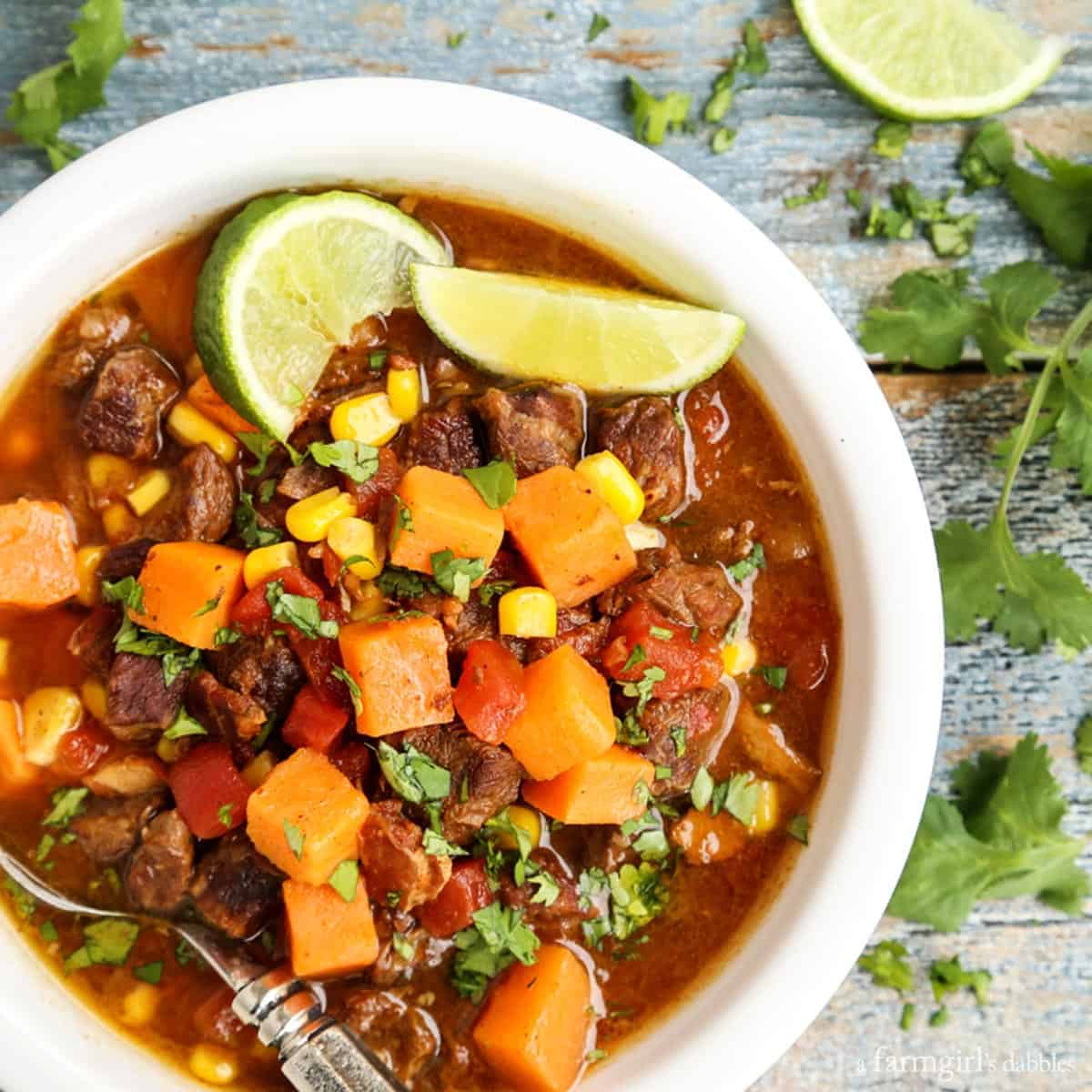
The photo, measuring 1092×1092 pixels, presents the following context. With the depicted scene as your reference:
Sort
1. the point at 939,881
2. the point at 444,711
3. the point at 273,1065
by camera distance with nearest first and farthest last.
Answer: the point at 444,711, the point at 273,1065, the point at 939,881

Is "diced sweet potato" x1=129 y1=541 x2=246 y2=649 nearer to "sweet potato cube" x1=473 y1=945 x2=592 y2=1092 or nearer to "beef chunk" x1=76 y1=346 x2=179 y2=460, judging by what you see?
"beef chunk" x1=76 y1=346 x2=179 y2=460

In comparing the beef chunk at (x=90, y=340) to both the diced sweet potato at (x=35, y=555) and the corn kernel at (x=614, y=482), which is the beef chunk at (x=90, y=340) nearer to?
the diced sweet potato at (x=35, y=555)

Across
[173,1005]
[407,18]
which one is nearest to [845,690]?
[173,1005]

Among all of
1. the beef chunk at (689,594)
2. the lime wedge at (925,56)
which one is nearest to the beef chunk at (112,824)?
the beef chunk at (689,594)

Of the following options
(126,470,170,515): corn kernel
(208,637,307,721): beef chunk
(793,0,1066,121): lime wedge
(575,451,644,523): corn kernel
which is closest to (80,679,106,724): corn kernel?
(208,637,307,721): beef chunk

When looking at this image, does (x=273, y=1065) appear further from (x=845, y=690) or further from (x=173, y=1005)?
(x=845, y=690)

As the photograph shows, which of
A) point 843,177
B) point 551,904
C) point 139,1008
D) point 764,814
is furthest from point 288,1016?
point 843,177

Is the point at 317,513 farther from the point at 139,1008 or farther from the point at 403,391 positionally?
the point at 139,1008

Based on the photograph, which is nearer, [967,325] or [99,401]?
[99,401]
